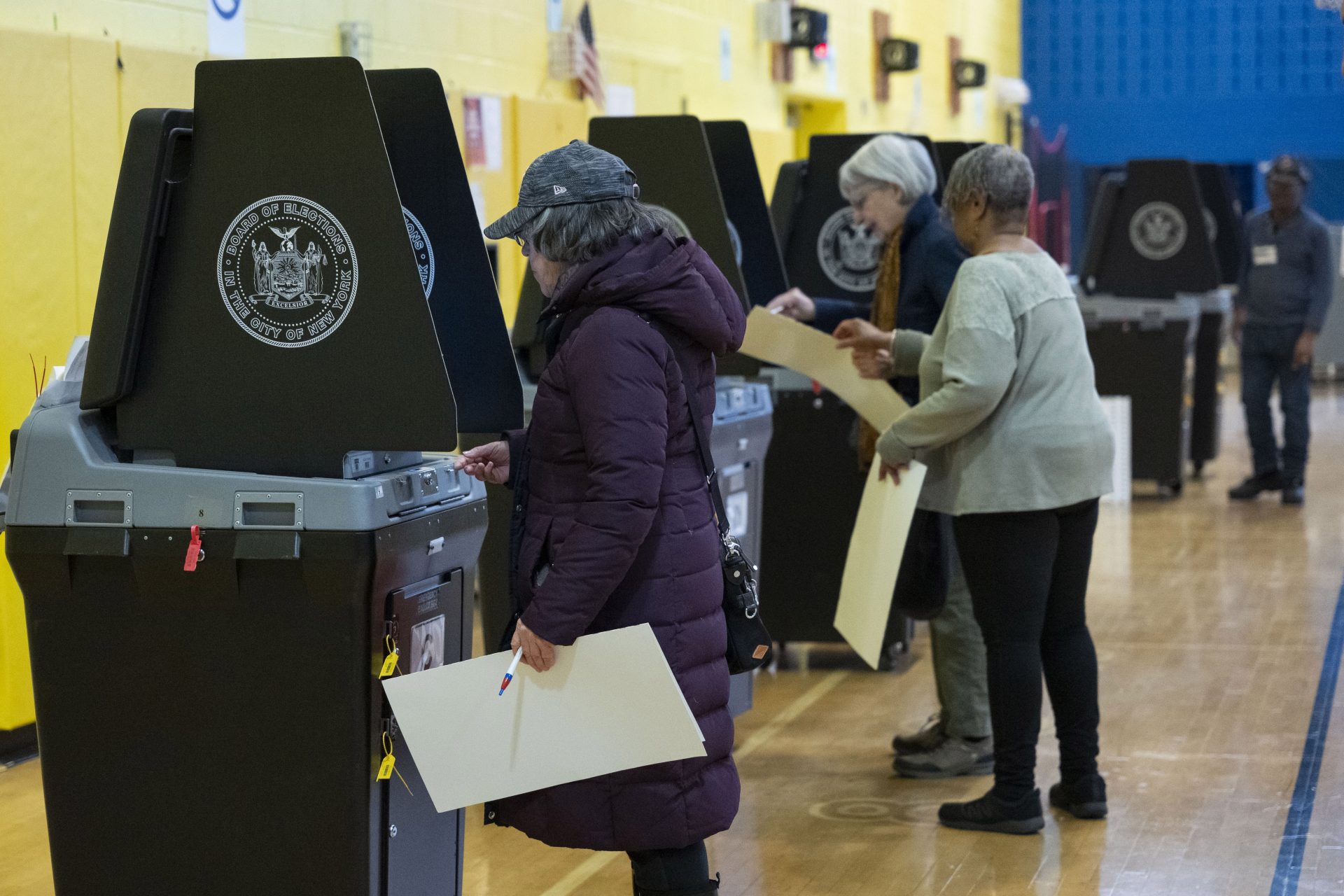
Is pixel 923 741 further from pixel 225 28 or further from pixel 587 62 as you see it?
pixel 587 62

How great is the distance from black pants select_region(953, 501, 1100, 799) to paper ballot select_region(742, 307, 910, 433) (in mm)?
522

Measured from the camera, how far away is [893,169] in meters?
3.80

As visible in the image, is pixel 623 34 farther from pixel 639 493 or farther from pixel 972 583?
pixel 639 493

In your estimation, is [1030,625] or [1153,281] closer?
[1030,625]

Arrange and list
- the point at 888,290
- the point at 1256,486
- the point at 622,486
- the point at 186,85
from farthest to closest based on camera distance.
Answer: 1. the point at 1256,486
2. the point at 186,85
3. the point at 888,290
4. the point at 622,486

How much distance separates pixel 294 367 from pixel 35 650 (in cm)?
58

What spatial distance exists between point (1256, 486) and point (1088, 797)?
17.2 feet

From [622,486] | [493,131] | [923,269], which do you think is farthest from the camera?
[493,131]

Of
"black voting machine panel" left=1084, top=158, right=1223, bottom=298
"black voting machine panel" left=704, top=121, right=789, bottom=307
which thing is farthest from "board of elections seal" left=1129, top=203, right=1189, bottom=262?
"black voting machine panel" left=704, top=121, right=789, bottom=307

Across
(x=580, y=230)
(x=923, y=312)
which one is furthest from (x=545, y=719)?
(x=923, y=312)

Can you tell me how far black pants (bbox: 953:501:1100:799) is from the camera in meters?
3.20

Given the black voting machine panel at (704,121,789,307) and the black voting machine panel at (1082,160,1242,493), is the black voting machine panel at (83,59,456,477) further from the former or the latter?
the black voting machine panel at (1082,160,1242,493)

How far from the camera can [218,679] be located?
2334 mm

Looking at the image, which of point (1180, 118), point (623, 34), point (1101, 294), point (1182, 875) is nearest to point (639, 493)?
point (1182, 875)
